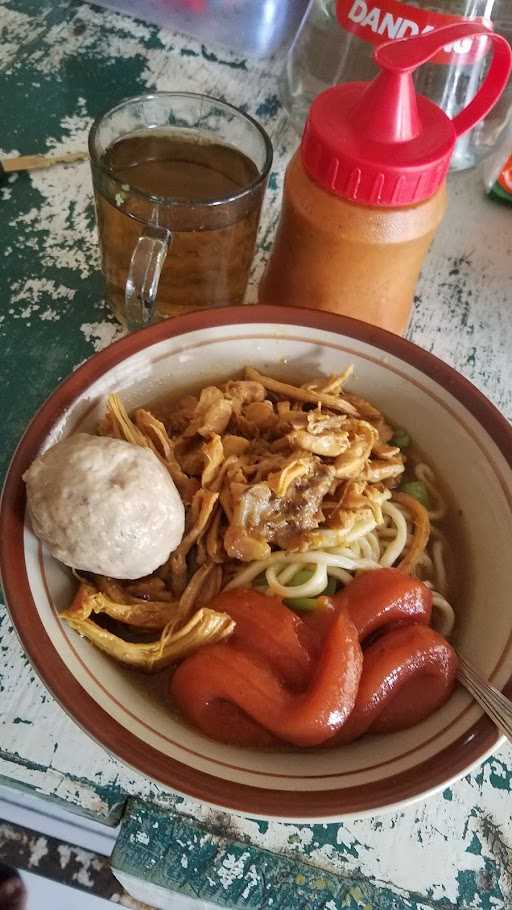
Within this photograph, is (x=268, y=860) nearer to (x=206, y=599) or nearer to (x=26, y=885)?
(x=206, y=599)

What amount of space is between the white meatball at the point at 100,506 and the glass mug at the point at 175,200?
0.24 meters

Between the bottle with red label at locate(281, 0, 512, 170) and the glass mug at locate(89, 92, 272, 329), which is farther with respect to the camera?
the bottle with red label at locate(281, 0, 512, 170)

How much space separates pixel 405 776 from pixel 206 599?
0.24m

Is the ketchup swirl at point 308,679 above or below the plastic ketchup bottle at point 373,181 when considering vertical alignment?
below

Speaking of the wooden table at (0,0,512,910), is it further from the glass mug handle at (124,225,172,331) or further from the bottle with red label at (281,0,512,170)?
the glass mug handle at (124,225,172,331)

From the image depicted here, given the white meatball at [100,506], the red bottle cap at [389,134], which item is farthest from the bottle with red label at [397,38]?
the white meatball at [100,506]

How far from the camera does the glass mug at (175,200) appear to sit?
79 cm

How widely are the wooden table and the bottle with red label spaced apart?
→ 60mm

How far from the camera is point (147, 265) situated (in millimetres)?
774

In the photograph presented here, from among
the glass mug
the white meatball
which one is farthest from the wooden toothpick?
the white meatball

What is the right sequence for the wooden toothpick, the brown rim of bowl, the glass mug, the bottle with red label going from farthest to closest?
the wooden toothpick → the bottle with red label → the glass mug → the brown rim of bowl

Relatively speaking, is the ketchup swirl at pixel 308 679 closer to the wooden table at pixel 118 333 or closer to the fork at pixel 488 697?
the fork at pixel 488 697

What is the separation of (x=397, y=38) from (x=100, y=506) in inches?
30.2

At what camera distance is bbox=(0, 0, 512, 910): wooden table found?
0.68 m
